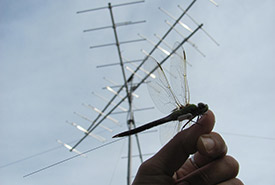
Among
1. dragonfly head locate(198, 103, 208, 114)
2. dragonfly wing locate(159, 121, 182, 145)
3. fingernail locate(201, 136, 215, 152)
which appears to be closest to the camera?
fingernail locate(201, 136, 215, 152)

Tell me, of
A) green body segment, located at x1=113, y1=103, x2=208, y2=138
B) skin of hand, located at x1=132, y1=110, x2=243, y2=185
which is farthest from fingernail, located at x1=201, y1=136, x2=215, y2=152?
green body segment, located at x1=113, y1=103, x2=208, y2=138

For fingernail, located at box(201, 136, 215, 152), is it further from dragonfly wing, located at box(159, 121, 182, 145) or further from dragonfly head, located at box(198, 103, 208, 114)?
dragonfly wing, located at box(159, 121, 182, 145)

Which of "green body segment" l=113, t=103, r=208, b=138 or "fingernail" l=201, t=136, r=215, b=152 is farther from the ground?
"green body segment" l=113, t=103, r=208, b=138

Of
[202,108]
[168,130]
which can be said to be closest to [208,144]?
[202,108]

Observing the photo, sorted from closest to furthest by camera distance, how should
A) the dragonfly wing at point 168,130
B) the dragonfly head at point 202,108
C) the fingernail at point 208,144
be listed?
1. the fingernail at point 208,144
2. the dragonfly head at point 202,108
3. the dragonfly wing at point 168,130

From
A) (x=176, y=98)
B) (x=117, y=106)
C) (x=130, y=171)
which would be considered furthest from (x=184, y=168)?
(x=117, y=106)

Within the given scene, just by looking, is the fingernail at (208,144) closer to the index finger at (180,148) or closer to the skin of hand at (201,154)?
the skin of hand at (201,154)

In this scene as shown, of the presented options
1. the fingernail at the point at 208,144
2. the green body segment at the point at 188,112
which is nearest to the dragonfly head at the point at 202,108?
the green body segment at the point at 188,112

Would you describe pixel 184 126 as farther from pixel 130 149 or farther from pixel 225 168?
pixel 130 149
